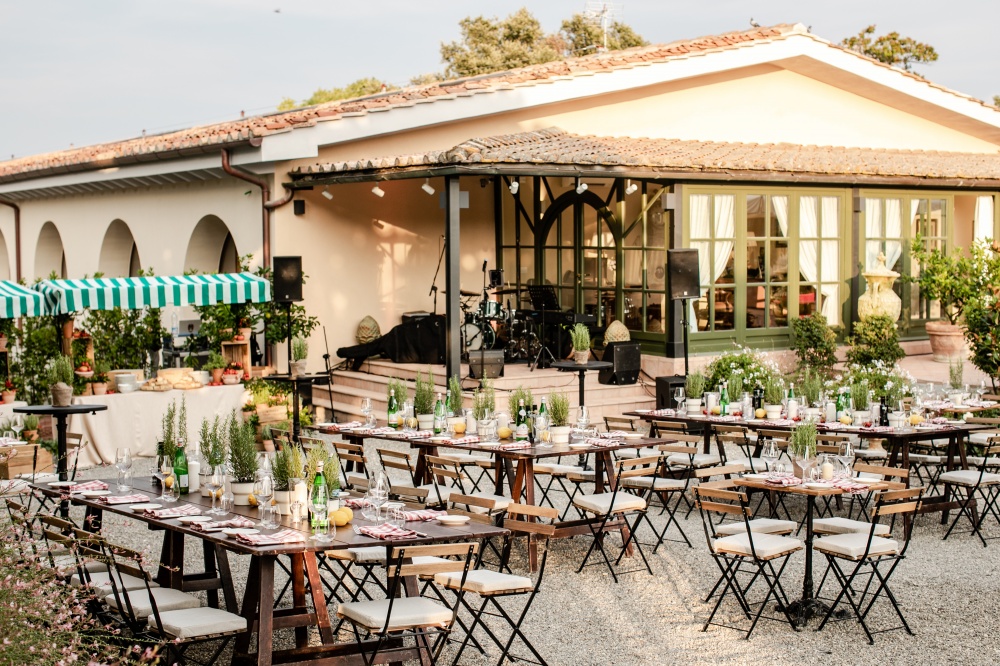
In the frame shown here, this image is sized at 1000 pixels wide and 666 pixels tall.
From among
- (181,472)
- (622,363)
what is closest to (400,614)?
(181,472)

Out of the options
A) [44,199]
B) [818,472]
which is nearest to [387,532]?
[818,472]

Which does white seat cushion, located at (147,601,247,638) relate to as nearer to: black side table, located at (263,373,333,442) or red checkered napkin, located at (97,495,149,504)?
red checkered napkin, located at (97,495,149,504)

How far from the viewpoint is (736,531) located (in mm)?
6977

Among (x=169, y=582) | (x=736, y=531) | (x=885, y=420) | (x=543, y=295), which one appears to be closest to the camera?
(x=169, y=582)

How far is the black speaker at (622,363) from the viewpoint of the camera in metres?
13.9

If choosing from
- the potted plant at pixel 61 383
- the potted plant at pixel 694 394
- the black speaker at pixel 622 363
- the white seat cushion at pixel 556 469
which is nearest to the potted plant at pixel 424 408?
the white seat cushion at pixel 556 469

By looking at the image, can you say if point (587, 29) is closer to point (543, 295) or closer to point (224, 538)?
point (543, 295)

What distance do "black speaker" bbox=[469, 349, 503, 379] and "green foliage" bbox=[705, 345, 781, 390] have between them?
234 cm

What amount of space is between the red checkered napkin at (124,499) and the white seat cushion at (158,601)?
2.25 feet

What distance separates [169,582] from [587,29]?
35.7 metres

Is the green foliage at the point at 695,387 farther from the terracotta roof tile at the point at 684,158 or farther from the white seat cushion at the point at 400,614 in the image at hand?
the white seat cushion at the point at 400,614

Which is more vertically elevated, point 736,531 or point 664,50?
point 664,50

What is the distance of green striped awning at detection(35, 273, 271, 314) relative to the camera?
12562 mm

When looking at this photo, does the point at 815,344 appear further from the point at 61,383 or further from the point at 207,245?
the point at 61,383
